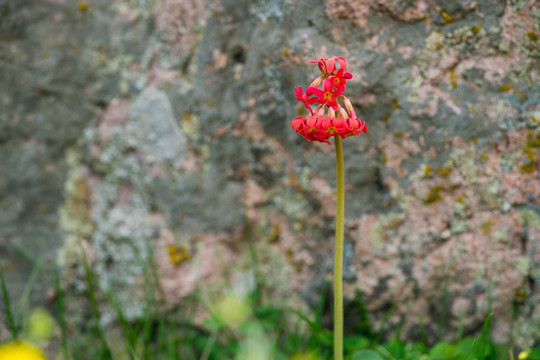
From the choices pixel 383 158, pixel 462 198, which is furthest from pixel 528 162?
pixel 383 158

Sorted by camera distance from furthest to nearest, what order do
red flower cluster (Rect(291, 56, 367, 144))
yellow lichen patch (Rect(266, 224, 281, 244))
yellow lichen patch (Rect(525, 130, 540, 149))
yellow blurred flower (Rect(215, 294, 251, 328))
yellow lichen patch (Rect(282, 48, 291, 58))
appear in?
yellow lichen patch (Rect(266, 224, 281, 244))
yellow blurred flower (Rect(215, 294, 251, 328))
yellow lichen patch (Rect(282, 48, 291, 58))
yellow lichen patch (Rect(525, 130, 540, 149))
red flower cluster (Rect(291, 56, 367, 144))

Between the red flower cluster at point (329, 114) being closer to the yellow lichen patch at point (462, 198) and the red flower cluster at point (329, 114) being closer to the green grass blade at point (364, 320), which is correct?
the yellow lichen patch at point (462, 198)

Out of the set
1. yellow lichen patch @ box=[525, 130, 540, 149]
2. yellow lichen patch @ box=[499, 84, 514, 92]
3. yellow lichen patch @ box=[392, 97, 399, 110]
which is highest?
yellow lichen patch @ box=[499, 84, 514, 92]

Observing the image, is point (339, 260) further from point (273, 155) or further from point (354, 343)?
point (273, 155)

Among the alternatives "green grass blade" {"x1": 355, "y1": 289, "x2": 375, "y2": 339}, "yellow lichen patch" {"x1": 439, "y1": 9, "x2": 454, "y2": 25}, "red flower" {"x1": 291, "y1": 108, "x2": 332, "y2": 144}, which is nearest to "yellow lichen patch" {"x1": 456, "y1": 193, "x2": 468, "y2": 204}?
"green grass blade" {"x1": 355, "y1": 289, "x2": 375, "y2": 339}

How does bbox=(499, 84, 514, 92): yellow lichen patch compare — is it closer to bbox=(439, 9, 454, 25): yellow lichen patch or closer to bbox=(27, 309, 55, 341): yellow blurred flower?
bbox=(439, 9, 454, 25): yellow lichen patch

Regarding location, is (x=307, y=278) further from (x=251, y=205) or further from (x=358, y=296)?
(x=251, y=205)

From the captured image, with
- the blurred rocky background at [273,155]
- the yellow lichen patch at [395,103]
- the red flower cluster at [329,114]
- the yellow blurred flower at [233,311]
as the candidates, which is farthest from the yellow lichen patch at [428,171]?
the yellow blurred flower at [233,311]
